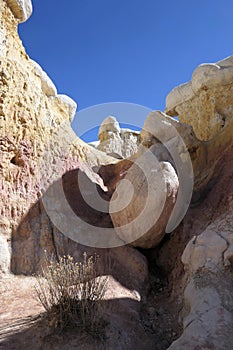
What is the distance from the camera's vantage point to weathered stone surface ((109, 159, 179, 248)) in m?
5.69

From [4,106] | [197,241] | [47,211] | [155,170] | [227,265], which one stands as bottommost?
[227,265]

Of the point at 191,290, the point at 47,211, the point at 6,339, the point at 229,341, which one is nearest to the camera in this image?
the point at 229,341

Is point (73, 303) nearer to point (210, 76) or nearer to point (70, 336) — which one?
point (70, 336)

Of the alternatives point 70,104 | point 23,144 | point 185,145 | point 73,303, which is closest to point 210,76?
point 185,145

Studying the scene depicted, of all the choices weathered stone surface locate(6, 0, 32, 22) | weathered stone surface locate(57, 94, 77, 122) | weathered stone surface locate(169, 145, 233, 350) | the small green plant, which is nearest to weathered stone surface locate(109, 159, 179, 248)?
weathered stone surface locate(169, 145, 233, 350)

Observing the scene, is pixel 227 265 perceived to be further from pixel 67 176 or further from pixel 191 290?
pixel 67 176

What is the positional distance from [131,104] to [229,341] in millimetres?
5437

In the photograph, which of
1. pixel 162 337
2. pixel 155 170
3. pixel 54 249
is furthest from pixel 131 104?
pixel 162 337

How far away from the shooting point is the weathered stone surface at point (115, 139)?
53.6ft

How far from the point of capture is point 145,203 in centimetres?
568

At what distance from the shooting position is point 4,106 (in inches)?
228

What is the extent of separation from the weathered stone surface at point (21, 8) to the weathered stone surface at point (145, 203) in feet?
13.5

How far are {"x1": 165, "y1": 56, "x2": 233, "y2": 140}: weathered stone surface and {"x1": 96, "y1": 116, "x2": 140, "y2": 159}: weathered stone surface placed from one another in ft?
22.3

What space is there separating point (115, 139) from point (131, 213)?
11.2 meters
